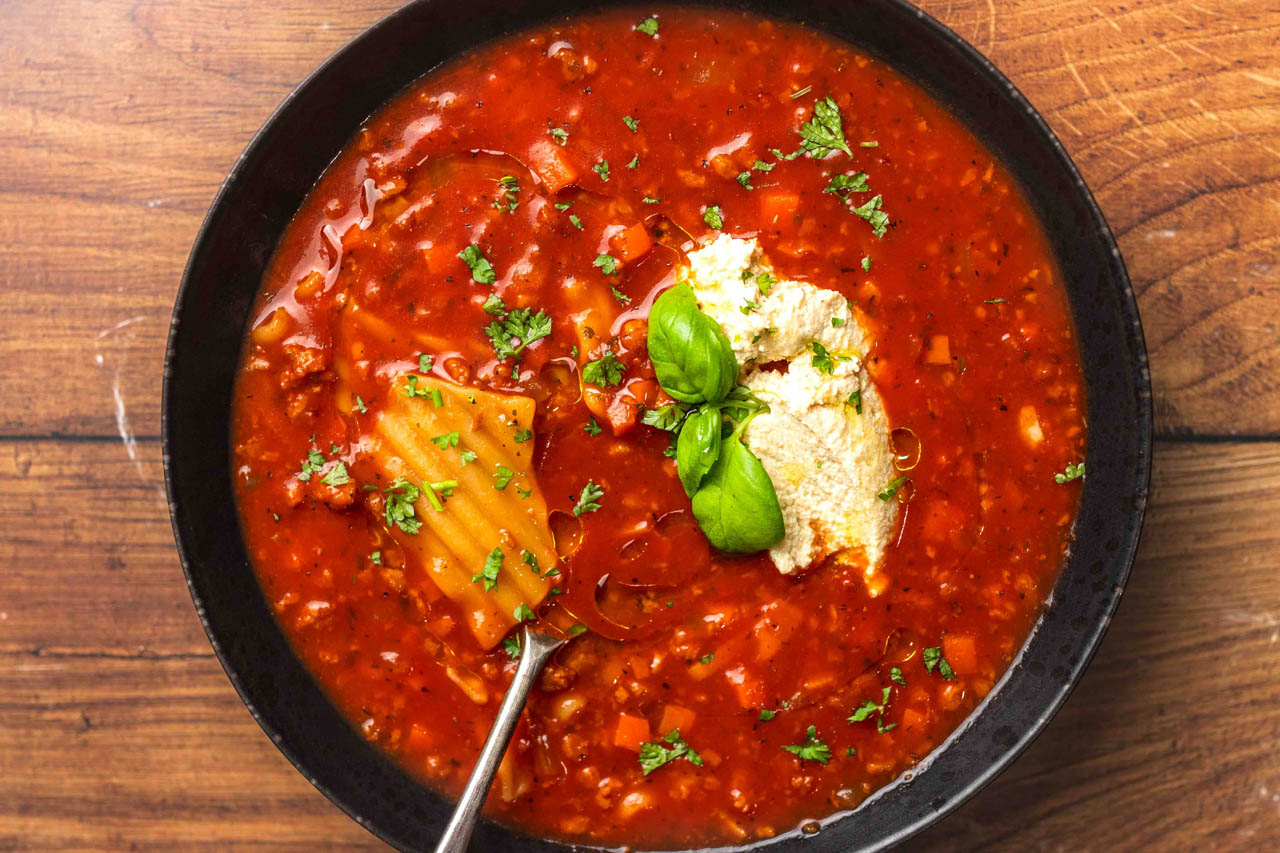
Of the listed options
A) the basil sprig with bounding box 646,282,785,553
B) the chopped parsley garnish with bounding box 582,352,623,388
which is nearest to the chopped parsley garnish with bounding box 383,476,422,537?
the chopped parsley garnish with bounding box 582,352,623,388

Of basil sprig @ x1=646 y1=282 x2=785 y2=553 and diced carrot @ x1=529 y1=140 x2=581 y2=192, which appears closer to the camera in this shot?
basil sprig @ x1=646 y1=282 x2=785 y2=553

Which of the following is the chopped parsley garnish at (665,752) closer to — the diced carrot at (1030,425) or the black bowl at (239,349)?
the black bowl at (239,349)

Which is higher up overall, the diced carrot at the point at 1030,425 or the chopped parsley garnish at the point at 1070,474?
the diced carrot at the point at 1030,425

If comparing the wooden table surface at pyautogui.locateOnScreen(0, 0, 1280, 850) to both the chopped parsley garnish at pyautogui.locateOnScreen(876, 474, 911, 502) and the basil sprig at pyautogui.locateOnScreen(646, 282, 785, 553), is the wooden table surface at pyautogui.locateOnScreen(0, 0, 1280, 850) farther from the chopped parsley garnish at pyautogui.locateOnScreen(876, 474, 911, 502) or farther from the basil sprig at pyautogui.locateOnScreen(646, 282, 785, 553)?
the basil sprig at pyautogui.locateOnScreen(646, 282, 785, 553)

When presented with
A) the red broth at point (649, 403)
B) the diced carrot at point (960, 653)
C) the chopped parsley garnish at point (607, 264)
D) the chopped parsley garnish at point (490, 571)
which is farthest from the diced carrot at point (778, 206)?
the diced carrot at point (960, 653)

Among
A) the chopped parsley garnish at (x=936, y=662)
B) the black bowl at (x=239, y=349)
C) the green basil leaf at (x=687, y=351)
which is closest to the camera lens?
the green basil leaf at (x=687, y=351)

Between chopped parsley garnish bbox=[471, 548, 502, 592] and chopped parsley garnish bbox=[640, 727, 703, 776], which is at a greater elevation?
chopped parsley garnish bbox=[471, 548, 502, 592]

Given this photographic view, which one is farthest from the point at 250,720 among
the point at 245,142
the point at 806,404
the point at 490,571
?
the point at 806,404
